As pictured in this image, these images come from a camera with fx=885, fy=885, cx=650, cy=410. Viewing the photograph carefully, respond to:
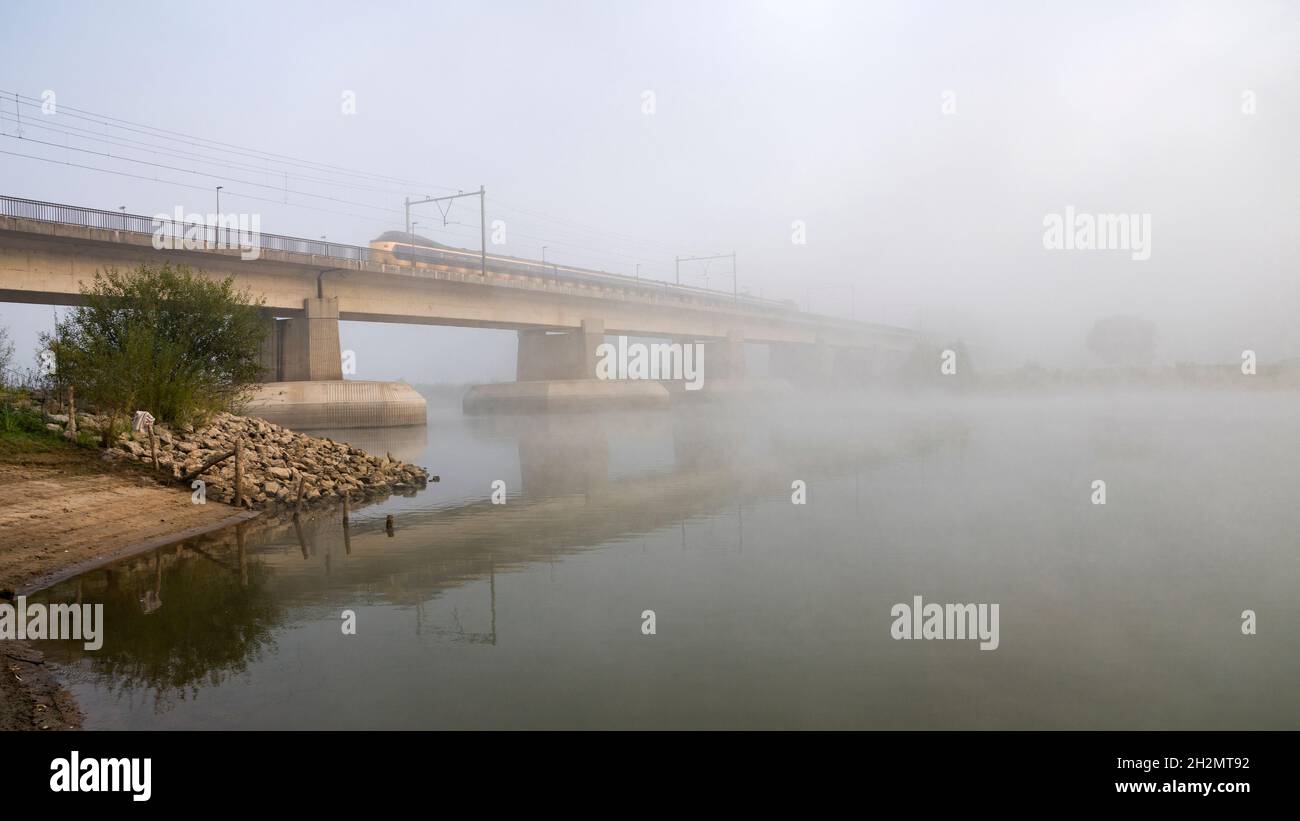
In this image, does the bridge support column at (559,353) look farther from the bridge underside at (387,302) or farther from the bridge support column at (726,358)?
the bridge support column at (726,358)

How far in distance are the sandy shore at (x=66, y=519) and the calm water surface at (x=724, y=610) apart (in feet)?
1.59

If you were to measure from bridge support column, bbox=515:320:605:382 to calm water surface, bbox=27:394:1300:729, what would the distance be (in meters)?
46.4

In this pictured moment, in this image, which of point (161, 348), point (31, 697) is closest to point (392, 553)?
point (31, 697)

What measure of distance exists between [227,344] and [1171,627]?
26.7m

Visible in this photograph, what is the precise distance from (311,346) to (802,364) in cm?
7342

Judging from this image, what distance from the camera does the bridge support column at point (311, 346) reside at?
48.1 metres

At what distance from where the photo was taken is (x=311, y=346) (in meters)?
48.2

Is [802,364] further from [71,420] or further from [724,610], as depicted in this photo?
[724,610]

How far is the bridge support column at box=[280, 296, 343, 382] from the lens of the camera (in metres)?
48.1

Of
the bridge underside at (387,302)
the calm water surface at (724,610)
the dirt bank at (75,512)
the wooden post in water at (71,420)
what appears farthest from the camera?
the bridge underside at (387,302)

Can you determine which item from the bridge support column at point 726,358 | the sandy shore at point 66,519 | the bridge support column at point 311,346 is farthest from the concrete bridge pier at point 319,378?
the bridge support column at point 726,358

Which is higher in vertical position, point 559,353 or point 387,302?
point 387,302
